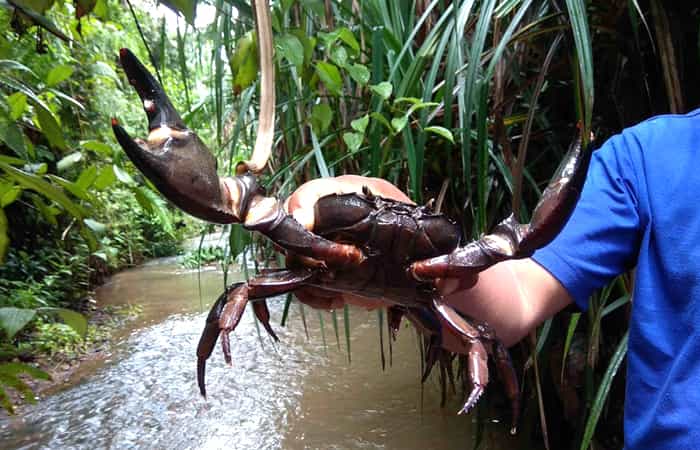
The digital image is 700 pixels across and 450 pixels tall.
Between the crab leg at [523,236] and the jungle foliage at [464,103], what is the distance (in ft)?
1.20

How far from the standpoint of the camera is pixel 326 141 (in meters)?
1.47

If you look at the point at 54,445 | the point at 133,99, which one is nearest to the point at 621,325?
the point at 54,445

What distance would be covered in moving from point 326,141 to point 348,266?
34.7 inches

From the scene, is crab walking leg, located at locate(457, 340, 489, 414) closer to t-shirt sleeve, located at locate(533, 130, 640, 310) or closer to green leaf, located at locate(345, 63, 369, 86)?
t-shirt sleeve, located at locate(533, 130, 640, 310)

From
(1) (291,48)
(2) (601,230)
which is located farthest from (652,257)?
(1) (291,48)

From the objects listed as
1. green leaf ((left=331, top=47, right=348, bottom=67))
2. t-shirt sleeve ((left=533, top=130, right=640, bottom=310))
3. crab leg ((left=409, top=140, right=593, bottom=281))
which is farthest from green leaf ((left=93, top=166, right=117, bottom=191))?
t-shirt sleeve ((left=533, top=130, right=640, bottom=310))

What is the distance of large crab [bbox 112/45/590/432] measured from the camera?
52 cm

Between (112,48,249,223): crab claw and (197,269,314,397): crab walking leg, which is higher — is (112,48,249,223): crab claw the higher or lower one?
the higher one

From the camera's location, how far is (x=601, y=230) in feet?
2.83

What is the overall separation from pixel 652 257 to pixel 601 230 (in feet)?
0.27

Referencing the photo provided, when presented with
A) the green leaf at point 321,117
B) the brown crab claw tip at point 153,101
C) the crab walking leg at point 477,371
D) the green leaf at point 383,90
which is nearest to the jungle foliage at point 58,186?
the brown crab claw tip at point 153,101

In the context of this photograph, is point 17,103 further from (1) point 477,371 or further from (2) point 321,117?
(1) point 477,371

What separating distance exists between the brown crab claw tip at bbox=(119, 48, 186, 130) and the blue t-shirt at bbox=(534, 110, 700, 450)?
2.02ft

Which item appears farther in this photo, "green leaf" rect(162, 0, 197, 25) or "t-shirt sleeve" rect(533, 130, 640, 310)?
"t-shirt sleeve" rect(533, 130, 640, 310)
